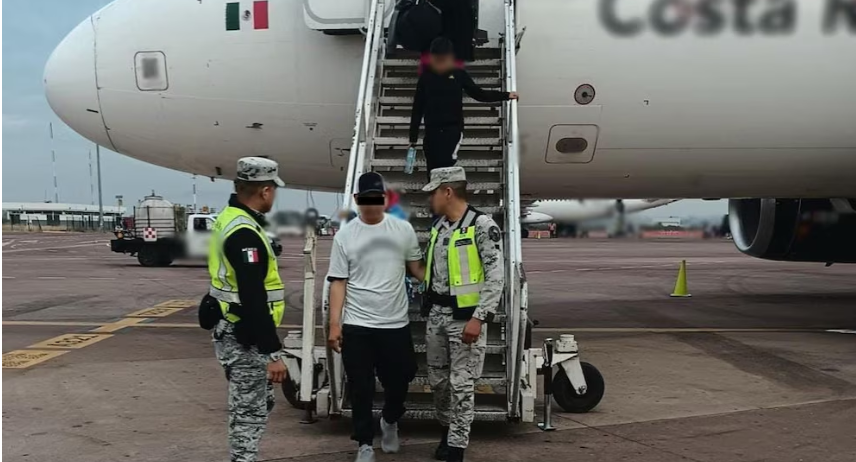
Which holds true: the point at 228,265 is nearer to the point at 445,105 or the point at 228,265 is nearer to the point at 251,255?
the point at 251,255

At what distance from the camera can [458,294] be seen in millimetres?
4172

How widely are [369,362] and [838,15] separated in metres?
5.94

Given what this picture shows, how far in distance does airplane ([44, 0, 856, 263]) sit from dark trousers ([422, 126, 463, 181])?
1885 millimetres

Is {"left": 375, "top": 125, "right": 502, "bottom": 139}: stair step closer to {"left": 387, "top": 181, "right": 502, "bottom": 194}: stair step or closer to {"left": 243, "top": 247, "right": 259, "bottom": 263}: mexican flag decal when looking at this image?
{"left": 387, "top": 181, "right": 502, "bottom": 194}: stair step

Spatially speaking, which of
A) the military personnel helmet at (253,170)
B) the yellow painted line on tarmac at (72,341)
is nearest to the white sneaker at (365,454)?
the military personnel helmet at (253,170)

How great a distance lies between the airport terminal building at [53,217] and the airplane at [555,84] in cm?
7595

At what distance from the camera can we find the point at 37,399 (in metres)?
6.04

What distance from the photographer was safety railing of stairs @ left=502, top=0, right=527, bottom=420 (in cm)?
459

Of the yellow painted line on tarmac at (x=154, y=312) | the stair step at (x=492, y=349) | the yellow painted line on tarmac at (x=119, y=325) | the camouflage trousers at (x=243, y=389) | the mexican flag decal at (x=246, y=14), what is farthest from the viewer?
the yellow painted line on tarmac at (x=154, y=312)

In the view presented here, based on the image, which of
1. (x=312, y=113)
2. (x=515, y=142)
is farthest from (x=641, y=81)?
(x=312, y=113)

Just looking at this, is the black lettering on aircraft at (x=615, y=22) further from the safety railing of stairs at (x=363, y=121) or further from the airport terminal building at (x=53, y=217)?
the airport terminal building at (x=53, y=217)

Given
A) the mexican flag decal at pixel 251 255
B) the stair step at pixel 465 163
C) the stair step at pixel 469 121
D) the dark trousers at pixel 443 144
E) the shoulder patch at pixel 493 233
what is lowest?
the mexican flag decal at pixel 251 255

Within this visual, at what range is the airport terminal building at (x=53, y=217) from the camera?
90.3 meters

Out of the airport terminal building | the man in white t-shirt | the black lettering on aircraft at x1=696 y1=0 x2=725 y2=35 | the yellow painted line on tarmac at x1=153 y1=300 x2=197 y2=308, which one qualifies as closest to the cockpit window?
the man in white t-shirt
